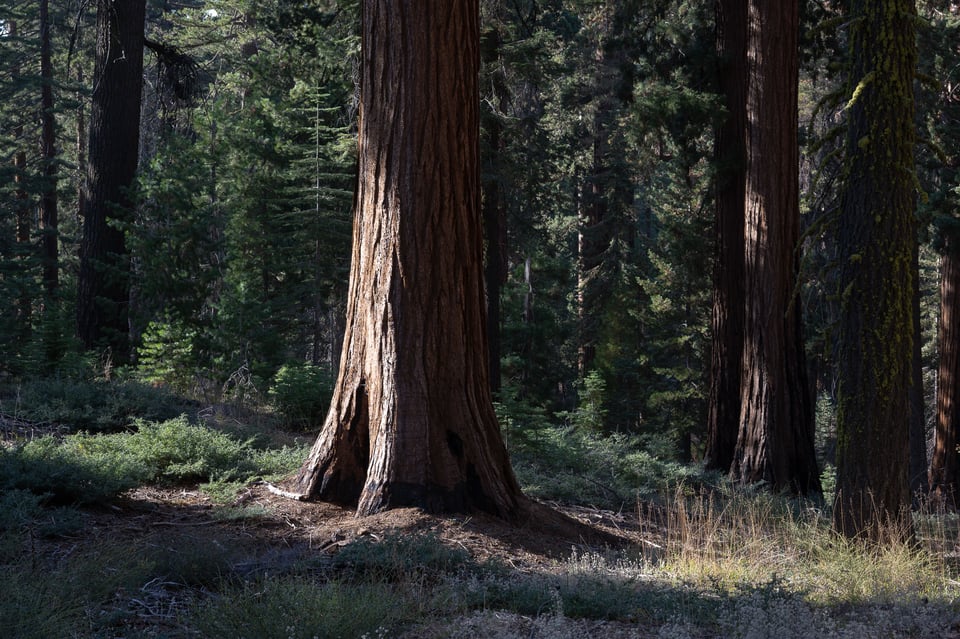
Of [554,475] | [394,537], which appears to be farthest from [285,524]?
[554,475]

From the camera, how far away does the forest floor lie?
4.27m

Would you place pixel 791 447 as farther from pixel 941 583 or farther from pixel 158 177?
pixel 158 177

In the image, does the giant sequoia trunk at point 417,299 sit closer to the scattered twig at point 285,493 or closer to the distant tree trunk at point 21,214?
the scattered twig at point 285,493

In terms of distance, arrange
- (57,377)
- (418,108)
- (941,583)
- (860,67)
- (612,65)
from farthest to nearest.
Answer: (612,65), (57,377), (860,67), (418,108), (941,583)

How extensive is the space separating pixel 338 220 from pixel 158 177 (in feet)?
13.4

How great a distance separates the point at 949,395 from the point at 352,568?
15065mm

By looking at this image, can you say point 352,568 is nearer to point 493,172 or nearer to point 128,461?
point 128,461

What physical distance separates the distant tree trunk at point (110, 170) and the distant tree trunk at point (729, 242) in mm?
9303

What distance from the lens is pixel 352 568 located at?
481 centimetres

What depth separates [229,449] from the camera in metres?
7.55

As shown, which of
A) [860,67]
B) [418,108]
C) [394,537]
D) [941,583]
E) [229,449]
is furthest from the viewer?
[229,449]

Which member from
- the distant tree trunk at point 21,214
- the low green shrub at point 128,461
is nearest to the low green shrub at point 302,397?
the low green shrub at point 128,461

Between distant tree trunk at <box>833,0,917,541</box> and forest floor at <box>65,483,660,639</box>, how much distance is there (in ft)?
5.97

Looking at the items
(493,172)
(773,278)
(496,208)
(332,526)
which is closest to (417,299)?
(332,526)
